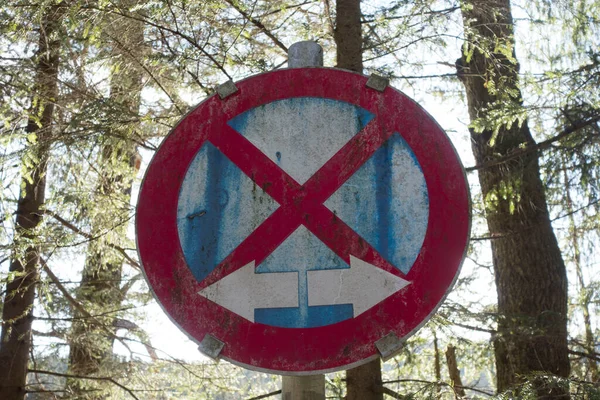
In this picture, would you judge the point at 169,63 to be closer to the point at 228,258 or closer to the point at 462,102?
the point at 228,258

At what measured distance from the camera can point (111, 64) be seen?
525 cm

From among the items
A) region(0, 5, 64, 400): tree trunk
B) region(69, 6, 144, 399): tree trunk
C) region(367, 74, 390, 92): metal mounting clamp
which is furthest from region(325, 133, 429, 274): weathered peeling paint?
region(0, 5, 64, 400): tree trunk

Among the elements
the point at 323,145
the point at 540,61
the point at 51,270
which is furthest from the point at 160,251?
the point at 540,61

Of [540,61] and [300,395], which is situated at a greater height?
[540,61]

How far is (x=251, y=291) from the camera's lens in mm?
1989

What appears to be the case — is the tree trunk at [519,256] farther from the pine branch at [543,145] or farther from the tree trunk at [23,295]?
the tree trunk at [23,295]

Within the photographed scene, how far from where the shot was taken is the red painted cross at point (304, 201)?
1989 millimetres

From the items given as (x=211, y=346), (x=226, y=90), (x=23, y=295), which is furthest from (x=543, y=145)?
(x=23, y=295)

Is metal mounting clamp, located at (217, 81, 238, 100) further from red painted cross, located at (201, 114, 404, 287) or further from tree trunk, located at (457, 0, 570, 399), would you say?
tree trunk, located at (457, 0, 570, 399)

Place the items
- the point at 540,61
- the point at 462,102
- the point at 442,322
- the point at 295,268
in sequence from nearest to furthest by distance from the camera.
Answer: the point at 295,268 → the point at 442,322 → the point at 540,61 → the point at 462,102

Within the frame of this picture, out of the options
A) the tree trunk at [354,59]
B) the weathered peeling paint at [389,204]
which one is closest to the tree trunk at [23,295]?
the tree trunk at [354,59]

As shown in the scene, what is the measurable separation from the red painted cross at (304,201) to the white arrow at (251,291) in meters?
0.03

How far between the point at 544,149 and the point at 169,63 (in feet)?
9.56

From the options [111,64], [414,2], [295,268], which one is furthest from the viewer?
[111,64]
